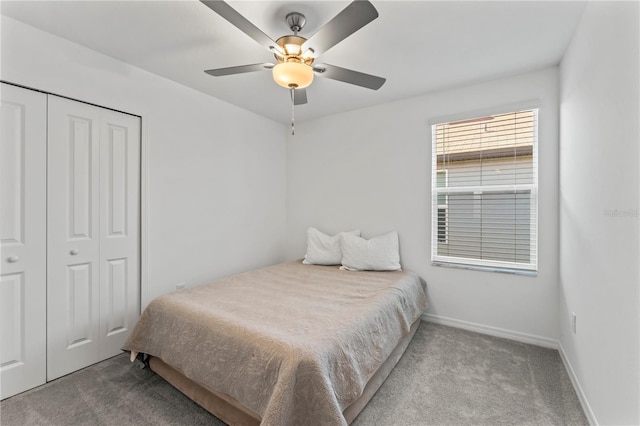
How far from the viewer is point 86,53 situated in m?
2.18

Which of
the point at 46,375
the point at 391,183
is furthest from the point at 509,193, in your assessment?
the point at 46,375

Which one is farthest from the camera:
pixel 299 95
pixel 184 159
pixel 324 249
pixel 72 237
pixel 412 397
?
pixel 324 249

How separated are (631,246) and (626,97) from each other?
2.14ft

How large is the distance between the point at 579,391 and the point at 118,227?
3.59m

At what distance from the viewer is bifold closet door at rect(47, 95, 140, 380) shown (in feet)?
6.76

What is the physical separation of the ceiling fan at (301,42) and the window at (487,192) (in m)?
1.41

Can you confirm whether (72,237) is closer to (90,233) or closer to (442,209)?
(90,233)

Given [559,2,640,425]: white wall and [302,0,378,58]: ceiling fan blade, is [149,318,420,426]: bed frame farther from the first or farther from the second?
[302,0,378,58]: ceiling fan blade

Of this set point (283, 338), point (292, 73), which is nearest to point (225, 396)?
point (283, 338)

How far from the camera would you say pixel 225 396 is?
1600 millimetres

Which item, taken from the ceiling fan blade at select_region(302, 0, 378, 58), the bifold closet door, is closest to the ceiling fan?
the ceiling fan blade at select_region(302, 0, 378, 58)

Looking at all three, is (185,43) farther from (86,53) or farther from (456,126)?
(456,126)

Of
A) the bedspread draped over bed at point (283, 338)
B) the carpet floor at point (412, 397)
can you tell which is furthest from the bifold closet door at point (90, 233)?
the bedspread draped over bed at point (283, 338)

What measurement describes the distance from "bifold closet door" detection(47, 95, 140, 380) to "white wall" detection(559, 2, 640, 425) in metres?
3.23
